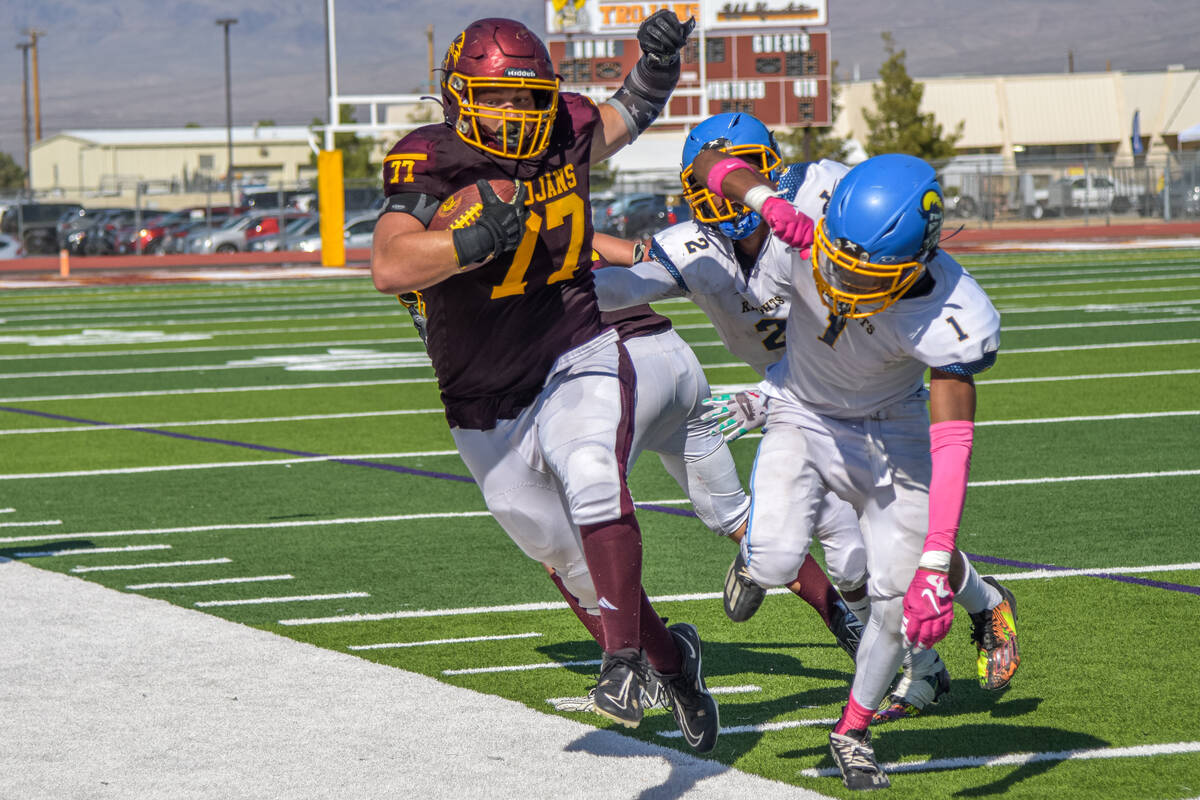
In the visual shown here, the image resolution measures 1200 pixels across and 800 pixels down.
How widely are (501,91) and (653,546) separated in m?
3.22

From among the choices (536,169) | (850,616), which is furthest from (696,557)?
(536,169)

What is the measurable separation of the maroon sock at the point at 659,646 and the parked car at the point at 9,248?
37.5 metres

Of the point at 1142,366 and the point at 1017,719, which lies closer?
the point at 1017,719

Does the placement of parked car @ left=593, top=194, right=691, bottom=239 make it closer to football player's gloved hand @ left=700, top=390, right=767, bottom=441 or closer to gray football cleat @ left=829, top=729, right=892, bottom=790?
football player's gloved hand @ left=700, top=390, right=767, bottom=441

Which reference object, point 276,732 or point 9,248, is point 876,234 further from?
point 9,248

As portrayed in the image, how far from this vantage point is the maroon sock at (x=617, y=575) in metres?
4.17

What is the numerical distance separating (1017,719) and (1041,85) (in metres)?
73.9

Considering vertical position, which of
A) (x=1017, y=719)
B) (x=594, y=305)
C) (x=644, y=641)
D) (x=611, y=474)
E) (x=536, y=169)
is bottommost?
(x=1017, y=719)

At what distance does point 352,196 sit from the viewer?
43.3 metres

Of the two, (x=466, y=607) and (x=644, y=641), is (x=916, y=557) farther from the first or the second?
(x=466, y=607)

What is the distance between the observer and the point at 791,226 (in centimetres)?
426

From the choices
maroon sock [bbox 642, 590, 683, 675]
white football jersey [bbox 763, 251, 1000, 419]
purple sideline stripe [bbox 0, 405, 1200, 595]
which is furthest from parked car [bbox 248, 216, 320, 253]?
maroon sock [bbox 642, 590, 683, 675]

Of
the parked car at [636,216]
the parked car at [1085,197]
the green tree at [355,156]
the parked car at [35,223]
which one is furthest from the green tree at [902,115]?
the parked car at [35,223]

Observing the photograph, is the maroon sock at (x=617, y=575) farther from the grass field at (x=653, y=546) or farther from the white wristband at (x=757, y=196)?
the white wristband at (x=757, y=196)
